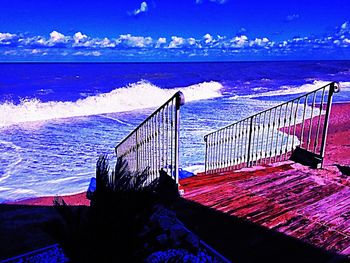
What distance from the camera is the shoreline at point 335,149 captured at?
21.6 feet

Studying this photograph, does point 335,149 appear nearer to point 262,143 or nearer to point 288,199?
point 262,143

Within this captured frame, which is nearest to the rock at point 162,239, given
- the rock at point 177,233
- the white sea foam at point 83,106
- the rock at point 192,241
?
the rock at point 177,233

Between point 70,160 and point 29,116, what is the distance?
9844mm

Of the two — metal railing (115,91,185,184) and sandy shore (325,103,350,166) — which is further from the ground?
metal railing (115,91,185,184)

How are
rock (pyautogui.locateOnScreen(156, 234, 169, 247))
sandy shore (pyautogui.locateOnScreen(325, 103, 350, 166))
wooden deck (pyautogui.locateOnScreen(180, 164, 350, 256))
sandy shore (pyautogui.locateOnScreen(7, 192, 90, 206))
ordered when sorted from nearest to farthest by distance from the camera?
rock (pyautogui.locateOnScreen(156, 234, 169, 247)) < wooden deck (pyautogui.locateOnScreen(180, 164, 350, 256)) < sandy shore (pyautogui.locateOnScreen(7, 192, 90, 206)) < sandy shore (pyautogui.locateOnScreen(325, 103, 350, 166))

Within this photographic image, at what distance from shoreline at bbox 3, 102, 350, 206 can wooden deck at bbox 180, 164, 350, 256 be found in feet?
3.87

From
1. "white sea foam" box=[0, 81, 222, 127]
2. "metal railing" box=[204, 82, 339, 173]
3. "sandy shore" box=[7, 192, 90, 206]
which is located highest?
"metal railing" box=[204, 82, 339, 173]

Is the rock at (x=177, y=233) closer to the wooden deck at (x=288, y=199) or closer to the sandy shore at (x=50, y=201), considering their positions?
the wooden deck at (x=288, y=199)

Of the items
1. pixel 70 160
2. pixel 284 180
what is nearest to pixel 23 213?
pixel 284 180

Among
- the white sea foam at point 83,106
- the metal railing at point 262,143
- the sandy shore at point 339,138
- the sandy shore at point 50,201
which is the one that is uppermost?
Answer: the metal railing at point 262,143

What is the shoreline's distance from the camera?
21.6 feet

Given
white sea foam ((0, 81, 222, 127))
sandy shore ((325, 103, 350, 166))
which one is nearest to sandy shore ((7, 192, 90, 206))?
sandy shore ((325, 103, 350, 166))

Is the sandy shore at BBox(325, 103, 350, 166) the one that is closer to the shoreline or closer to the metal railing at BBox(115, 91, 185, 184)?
the shoreline

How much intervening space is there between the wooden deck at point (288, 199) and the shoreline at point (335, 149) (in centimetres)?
118
